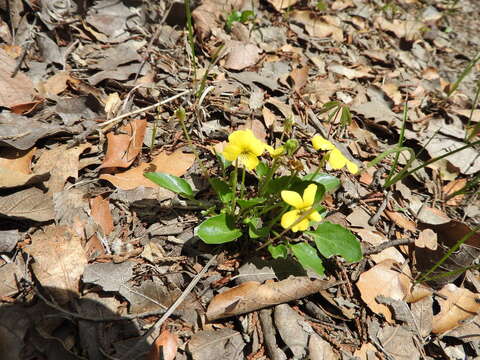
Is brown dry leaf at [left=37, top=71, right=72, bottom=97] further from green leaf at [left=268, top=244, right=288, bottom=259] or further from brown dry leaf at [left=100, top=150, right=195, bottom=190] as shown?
green leaf at [left=268, top=244, right=288, bottom=259]

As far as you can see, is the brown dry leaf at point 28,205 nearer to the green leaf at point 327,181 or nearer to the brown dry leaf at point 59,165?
the brown dry leaf at point 59,165

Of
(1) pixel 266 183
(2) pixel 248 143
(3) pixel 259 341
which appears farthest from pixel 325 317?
(2) pixel 248 143

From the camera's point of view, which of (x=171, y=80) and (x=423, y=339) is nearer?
(x=423, y=339)

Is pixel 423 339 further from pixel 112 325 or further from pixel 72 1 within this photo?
pixel 72 1

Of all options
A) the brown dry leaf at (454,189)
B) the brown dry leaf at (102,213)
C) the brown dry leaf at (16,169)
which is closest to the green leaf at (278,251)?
the brown dry leaf at (102,213)

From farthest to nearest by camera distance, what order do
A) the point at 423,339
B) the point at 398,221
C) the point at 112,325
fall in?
the point at 398,221, the point at 423,339, the point at 112,325
